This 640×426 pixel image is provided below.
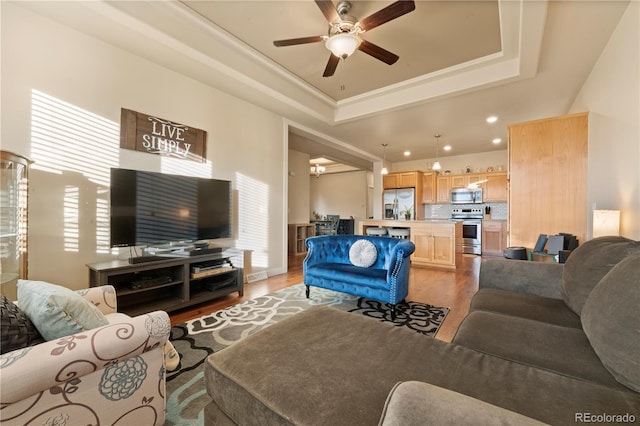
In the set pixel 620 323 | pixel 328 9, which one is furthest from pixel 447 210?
pixel 620 323

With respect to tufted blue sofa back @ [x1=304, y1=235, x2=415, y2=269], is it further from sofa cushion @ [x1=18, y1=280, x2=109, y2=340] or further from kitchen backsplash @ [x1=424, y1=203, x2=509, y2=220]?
kitchen backsplash @ [x1=424, y1=203, x2=509, y2=220]

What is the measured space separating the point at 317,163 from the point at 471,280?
6.40 m

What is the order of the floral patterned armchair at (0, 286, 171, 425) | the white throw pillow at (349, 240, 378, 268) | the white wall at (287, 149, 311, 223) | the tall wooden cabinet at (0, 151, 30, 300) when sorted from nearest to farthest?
the floral patterned armchair at (0, 286, 171, 425) < the tall wooden cabinet at (0, 151, 30, 300) < the white throw pillow at (349, 240, 378, 268) < the white wall at (287, 149, 311, 223)

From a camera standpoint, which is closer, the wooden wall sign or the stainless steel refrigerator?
the wooden wall sign

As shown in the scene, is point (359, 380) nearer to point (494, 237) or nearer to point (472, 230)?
point (472, 230)

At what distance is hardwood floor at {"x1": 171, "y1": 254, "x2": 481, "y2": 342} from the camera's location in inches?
100

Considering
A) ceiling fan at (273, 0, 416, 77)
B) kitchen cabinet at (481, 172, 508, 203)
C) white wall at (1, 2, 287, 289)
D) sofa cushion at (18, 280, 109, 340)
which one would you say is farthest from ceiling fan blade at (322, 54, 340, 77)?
kitchen cabinet at (481, 172, 508, 203)

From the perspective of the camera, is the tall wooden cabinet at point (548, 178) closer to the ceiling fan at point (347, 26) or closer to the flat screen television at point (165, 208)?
the ceiling fan at point (347, 26)

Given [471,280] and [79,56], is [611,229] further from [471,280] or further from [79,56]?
[79,56]

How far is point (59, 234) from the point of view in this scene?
2277mm

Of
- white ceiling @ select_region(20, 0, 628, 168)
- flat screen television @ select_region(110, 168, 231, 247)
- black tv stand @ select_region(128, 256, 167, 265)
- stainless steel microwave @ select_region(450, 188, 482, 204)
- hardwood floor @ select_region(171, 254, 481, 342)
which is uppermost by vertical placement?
white ceiling @ select_region(20, 0, 628, 168)

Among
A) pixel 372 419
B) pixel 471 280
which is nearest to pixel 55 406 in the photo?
pixel 372 419

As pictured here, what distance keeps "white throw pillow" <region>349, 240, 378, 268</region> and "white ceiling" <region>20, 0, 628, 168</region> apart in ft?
7.42

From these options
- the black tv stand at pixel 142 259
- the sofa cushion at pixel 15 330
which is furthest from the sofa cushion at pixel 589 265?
the black tv stand at pixel 142 259
